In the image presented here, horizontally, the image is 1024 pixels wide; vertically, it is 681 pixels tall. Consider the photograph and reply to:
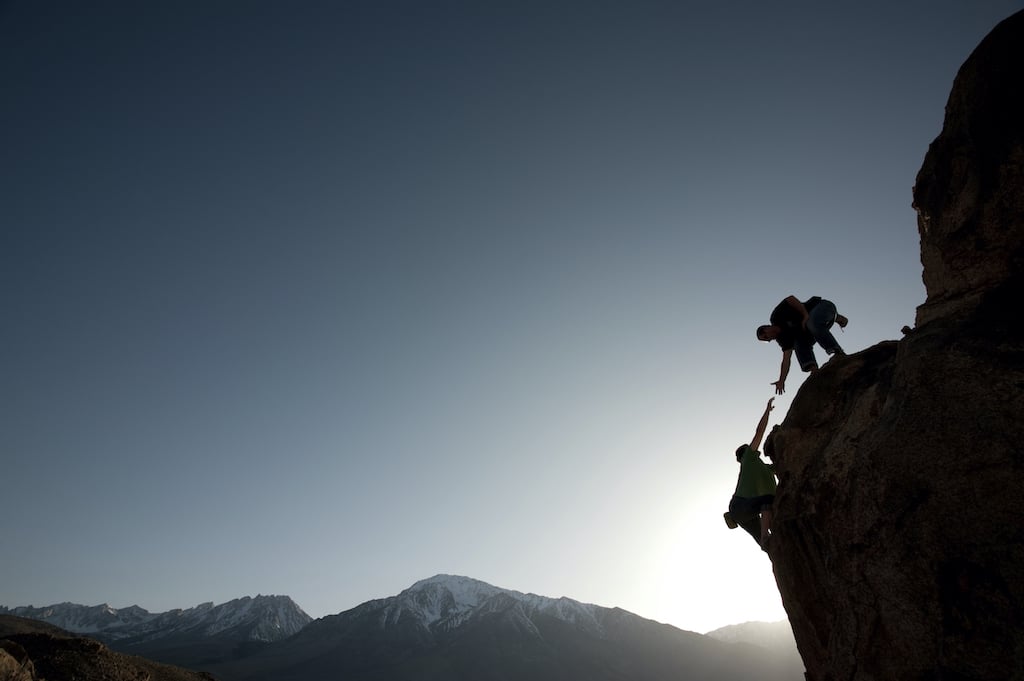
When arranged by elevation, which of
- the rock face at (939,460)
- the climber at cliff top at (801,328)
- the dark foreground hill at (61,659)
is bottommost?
the dark foreground hill at (61,659)

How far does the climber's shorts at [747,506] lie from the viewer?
9.05 metres

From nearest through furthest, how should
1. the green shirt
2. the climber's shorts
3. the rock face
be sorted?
the rock face, the climber's shorts, the green shirt

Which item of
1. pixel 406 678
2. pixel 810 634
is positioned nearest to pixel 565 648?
pixel 406 678

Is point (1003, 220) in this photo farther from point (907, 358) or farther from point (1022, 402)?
point (1022, 402)

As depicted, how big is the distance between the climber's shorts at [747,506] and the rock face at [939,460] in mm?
569

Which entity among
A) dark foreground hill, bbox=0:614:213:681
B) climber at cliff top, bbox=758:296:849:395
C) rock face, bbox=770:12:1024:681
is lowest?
dark foreground hill, bbox=0:614:213:681

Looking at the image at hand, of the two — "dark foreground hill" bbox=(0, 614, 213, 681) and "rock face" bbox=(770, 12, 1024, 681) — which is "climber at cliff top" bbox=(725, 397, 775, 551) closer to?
"rock face" bbox=(770, 12, 1024, 681)

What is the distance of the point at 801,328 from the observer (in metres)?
9.83

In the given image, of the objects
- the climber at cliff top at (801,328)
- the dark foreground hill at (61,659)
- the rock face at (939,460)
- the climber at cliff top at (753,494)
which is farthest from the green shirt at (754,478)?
the dark foreground hill at (61,659)

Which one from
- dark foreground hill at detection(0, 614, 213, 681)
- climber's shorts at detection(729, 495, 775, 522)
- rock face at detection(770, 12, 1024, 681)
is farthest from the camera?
dark foreground hill at detection(0, 614, 213, 681)

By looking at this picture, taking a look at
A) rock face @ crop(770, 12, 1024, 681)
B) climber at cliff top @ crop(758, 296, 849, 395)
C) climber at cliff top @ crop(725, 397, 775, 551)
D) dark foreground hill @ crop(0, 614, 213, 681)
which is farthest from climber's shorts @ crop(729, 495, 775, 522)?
dark foreground hill @ crop(0, 614, 213, 681)

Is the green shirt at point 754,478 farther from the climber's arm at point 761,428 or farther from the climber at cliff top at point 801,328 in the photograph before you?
the climber at cliff top at point 801,328

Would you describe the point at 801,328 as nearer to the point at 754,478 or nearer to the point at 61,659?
the point at 754,478

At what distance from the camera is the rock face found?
4.95 metres
